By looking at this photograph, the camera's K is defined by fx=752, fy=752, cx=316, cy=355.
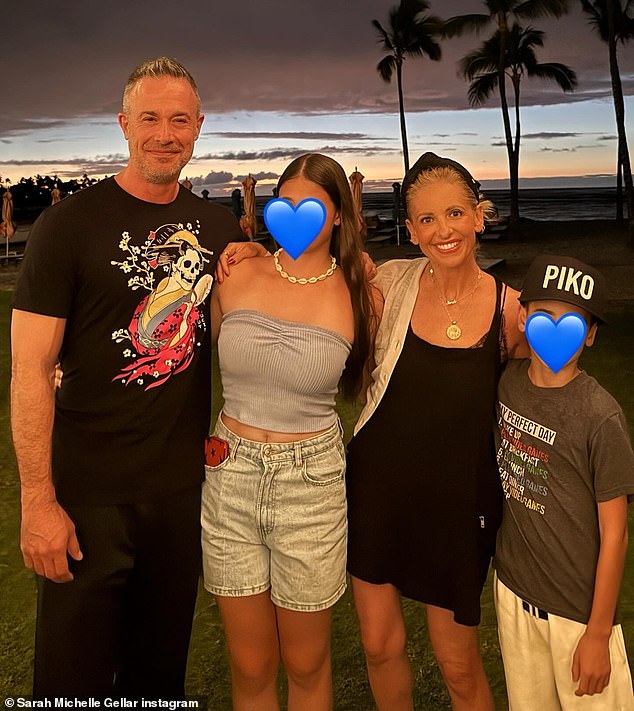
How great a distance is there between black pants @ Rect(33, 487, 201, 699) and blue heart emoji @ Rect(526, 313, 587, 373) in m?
1.36

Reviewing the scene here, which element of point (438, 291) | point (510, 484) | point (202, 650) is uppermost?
point (438, 291)

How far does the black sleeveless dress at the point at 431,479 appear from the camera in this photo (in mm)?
2600

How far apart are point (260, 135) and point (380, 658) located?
2929 centimetres

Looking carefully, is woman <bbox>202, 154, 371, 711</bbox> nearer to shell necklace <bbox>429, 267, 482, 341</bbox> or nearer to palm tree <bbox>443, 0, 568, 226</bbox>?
shell necklace <bbox>429, 267, 482, 341</bbox>

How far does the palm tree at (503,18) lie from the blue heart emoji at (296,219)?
25576mm

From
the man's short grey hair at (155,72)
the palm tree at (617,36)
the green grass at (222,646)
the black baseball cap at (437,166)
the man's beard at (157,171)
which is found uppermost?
the palm tree at (617,36)

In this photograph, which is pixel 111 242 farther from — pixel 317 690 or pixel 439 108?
pixel 439 108

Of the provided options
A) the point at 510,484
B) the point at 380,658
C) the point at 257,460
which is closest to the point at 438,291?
the point at 510,484

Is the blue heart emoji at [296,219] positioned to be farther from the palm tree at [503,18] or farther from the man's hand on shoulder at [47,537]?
the palm tree at [503,18]

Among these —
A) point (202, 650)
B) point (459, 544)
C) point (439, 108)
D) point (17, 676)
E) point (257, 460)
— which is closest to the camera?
point (257, 460)

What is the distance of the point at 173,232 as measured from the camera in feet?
8.79

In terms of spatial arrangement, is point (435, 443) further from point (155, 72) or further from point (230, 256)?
point (155, 72)

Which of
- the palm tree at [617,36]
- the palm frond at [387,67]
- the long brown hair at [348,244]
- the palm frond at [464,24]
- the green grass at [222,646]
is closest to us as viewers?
the long brown hair at [348,244]

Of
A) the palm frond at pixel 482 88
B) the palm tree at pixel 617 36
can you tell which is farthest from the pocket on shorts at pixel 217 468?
the palm frond at pixel 482 88
